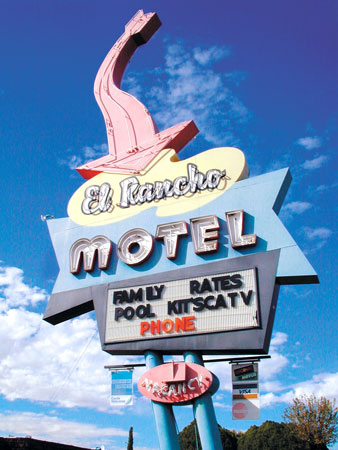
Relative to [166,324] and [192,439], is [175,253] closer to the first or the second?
[166,324]

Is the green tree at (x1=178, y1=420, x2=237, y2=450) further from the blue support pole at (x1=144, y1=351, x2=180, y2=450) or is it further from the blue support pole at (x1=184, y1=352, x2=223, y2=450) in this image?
the blue support pole at (x1=184, y1=352, x2=223, y2=450)

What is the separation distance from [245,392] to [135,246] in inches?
232

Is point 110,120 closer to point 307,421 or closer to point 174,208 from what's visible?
point 174,208

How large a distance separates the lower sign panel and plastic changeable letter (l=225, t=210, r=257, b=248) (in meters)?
0.85

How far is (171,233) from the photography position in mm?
14938

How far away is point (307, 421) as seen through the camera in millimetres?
33781

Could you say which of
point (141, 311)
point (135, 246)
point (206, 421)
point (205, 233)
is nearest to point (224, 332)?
point (206, 421)

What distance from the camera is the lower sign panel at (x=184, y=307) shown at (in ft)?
42.5

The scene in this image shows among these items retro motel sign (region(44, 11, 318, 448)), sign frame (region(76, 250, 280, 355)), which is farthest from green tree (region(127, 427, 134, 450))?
sign frame (region(76, 250, 280, 355))

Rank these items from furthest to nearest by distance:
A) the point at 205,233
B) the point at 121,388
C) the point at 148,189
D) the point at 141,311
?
1. the point at 148,189
2. the point at 205,233
3. the point at 141,311
4. the point at 121,388

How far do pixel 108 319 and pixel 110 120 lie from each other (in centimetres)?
922

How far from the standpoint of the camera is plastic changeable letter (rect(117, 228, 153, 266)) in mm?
15126

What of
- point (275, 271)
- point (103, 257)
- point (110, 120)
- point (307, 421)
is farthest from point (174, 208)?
point (307, 421)

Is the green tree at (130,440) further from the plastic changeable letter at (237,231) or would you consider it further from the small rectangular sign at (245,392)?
the plastic changeable letter at (237,231)
